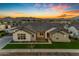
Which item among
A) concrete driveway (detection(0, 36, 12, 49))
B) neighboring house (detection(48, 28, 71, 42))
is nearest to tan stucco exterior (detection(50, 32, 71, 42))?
neighboring house (detection(48, 28, 71, 42))

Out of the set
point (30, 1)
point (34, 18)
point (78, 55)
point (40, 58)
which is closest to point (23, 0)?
point (30, 1)

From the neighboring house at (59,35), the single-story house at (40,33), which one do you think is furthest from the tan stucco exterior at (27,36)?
the neighboring house at (59,35)

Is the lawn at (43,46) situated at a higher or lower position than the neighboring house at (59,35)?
lower

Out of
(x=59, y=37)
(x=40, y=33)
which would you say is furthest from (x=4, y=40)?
(x=59, y=37)

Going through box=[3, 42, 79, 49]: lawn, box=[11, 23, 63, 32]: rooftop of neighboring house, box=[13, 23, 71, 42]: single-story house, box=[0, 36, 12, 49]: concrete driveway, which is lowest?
box=[3, 42, 79, 49]: lawn

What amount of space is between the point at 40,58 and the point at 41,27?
33 centimetres

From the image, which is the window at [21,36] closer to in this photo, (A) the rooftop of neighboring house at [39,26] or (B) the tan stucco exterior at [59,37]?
(A) the rooftop of neighboring house at [39,26]

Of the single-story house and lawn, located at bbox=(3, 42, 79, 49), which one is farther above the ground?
the single-story house

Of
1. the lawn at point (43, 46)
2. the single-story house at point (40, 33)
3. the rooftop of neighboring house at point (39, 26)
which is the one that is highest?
the rooftop of neighboring house at point (39, 26)

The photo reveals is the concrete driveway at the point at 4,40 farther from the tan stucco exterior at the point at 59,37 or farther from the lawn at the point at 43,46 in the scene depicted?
the tan stucco exterior at the point at 59,37

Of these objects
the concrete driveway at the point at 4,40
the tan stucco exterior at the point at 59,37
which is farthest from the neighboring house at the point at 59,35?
the concrete driveway at the point at 4,40

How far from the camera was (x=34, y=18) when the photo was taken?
209 centimetres

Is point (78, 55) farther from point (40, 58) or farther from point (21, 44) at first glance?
point (21, 44)

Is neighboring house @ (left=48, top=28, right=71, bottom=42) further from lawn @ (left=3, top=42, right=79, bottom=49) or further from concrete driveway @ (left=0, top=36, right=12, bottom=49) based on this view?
concrete driveway @ (left=0, top=36, right=12, bottom=49)
